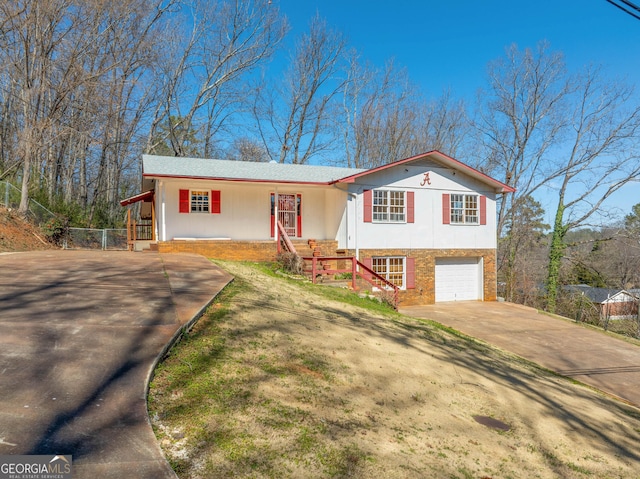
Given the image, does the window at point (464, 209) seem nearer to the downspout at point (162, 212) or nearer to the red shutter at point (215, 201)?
the red shutter at point (215, 201)

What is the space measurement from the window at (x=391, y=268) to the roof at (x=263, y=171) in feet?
12.0

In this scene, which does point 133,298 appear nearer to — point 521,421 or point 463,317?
point 521,421

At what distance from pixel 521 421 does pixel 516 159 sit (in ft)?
93.6

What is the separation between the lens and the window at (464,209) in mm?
18062

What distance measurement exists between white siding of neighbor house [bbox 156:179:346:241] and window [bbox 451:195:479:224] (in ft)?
17.1

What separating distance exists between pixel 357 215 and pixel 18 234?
13.6 metres

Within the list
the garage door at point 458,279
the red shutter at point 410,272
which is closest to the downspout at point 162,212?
the red shutter at point 410,272

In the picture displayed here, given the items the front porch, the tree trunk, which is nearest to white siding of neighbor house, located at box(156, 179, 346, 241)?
the front porch

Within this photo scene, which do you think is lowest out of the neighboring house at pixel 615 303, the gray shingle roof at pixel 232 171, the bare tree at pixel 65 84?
the neighboring house at pixel 615 303

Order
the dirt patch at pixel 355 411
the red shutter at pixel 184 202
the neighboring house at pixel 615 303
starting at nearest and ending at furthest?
the dirt patch at pixel 355 411
the red shutter at pixel 184 202
the neighboring house at pixel 615 303

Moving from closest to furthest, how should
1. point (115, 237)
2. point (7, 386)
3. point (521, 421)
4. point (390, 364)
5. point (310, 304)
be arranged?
point (7, 386)
point (521, 421)
point (390, 364)
point (310, 304)
point (115, 237)

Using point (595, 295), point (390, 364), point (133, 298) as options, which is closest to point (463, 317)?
→ point (390, 364)

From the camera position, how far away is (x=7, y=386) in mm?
3340

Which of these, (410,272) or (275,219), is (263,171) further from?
(410,272)
